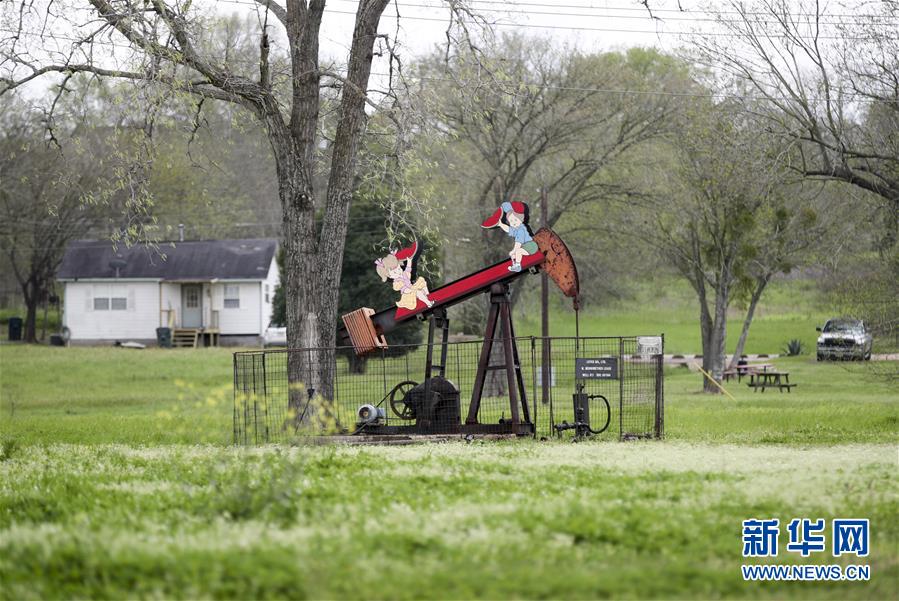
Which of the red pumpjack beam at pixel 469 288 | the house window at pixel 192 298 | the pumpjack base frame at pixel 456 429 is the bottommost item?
the pumpjack base frame at pixel 456 429

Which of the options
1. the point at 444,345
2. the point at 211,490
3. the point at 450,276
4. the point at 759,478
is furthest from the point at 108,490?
the point at 450,276

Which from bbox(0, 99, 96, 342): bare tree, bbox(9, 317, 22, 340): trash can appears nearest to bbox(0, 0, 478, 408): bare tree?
bbox(0, 99, 96, 342): bare tree

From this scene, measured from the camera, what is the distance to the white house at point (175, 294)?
6047 centimetres

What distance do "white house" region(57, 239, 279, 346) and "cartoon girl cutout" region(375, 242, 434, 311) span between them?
43032mm

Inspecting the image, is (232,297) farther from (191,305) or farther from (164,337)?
(164,337)

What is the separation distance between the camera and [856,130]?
2486cm

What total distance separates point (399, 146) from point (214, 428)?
254 inches

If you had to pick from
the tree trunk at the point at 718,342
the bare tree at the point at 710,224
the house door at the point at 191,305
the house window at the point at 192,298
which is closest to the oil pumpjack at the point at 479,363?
the bare tree at the point at 710,224

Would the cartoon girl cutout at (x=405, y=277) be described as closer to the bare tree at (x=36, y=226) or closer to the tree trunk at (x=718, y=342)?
the tree trunk at (x=718, y=342)

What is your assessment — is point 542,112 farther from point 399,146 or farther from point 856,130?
point 399,146

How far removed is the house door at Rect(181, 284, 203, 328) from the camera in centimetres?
6131

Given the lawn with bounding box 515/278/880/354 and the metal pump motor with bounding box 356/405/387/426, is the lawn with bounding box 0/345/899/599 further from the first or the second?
the lawn with bounding box 515/278/880/354

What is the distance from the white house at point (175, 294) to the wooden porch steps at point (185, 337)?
6 centimetres

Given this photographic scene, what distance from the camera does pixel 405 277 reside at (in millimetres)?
17562
